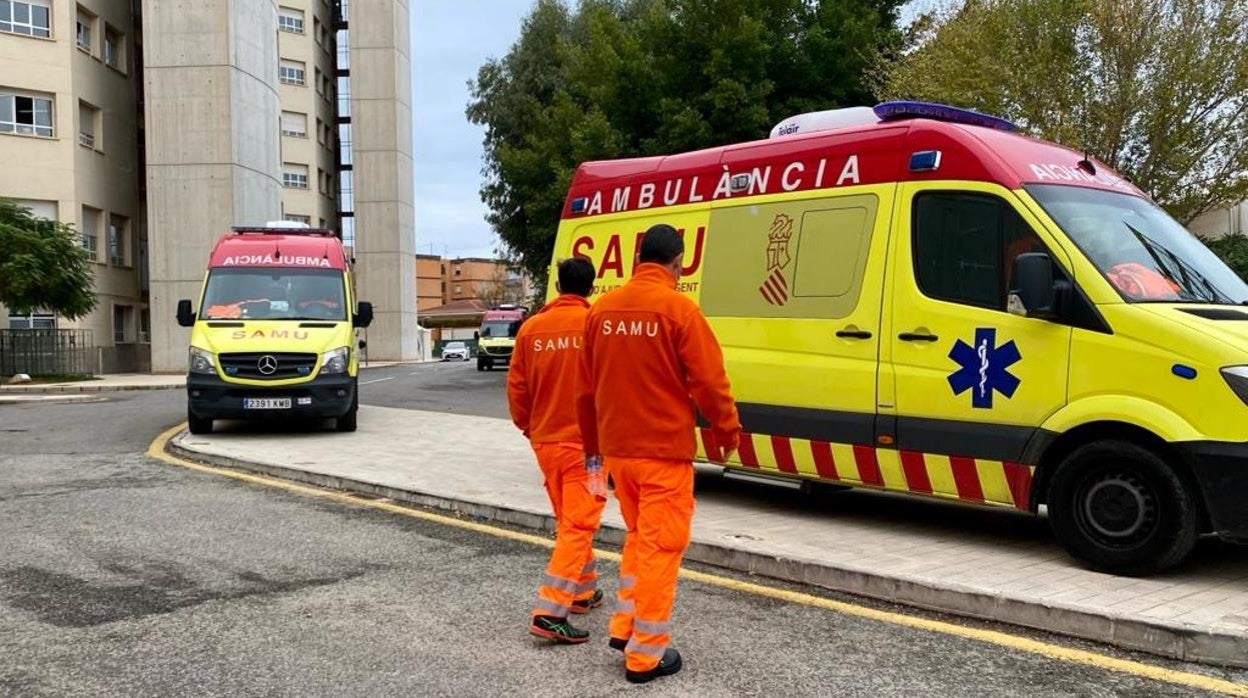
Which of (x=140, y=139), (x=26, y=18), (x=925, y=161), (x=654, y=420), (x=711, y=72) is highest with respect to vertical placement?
(x=26, y=18)

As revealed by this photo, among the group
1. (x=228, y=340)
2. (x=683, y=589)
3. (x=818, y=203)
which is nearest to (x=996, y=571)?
(x=683, y=589)

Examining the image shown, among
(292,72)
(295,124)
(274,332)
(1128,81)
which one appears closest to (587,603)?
(274,332)

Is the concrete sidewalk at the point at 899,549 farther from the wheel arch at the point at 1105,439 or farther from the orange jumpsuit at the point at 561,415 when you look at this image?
the orange jumpsuit at the point at 561,415

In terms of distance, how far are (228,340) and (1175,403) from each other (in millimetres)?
10643

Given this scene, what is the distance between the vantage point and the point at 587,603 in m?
5.13

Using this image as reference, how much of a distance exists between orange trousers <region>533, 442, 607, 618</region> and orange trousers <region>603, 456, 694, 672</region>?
52 cm

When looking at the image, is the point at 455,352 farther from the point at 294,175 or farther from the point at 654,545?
the point at 654,545

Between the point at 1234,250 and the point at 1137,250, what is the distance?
1942 cm

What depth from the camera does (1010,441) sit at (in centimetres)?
596

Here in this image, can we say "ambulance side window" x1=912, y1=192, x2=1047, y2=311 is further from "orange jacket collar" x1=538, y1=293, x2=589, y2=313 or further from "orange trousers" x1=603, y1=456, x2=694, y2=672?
"orange trousers" x1=603, y1=456, x2=694, y2=672

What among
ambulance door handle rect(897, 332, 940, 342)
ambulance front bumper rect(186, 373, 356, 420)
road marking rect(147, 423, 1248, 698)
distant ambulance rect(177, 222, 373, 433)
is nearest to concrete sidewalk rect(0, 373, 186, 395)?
distant ambulance rect(177, 222, 373, 433)

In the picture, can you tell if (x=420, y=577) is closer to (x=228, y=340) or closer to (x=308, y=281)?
(x=228, y=340)

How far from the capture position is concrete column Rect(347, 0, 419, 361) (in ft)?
179

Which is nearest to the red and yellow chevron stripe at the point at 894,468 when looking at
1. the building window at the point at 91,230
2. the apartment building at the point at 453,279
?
the building window at the point at 91,230
